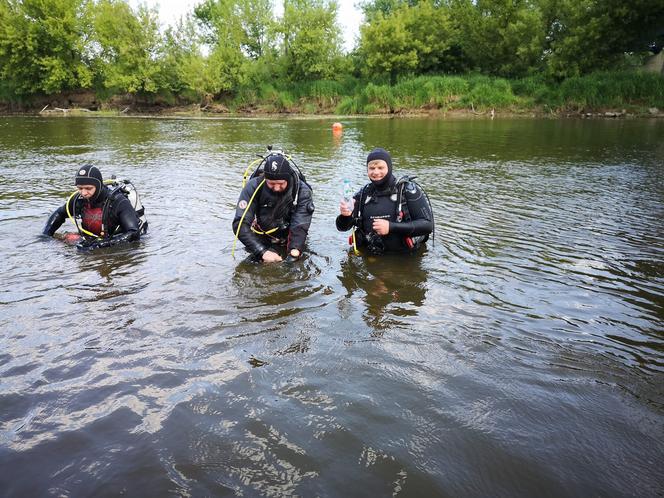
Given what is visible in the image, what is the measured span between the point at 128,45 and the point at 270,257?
154 feet

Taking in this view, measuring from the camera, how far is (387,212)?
5.70 metres

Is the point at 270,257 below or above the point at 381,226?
below

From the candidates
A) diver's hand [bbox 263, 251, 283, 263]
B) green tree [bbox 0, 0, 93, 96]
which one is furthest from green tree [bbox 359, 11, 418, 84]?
diver's hand [bbox 263, 251, 283, 263]

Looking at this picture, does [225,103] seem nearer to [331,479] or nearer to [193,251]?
[193,251]

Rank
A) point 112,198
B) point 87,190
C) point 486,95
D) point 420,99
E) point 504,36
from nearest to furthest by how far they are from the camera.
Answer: point 87,190 → point 112,198 → point 486,95 → point 420,99 → point 504,36

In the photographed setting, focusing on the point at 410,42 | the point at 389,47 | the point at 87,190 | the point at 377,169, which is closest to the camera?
the point at 377,169

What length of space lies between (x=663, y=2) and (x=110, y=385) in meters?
32.6

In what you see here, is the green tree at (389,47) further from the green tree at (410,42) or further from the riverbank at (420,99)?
the riverbank at (420,99)

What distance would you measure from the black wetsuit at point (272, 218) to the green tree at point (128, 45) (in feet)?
144

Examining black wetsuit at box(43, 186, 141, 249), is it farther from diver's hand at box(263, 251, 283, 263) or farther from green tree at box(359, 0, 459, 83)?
green tree at box(359, 0, 459, 83)

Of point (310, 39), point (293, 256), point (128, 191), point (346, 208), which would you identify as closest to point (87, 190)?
point (128, 191)

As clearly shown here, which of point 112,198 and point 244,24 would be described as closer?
point 112,198

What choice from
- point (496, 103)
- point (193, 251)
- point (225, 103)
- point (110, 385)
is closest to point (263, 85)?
point (225, 103)

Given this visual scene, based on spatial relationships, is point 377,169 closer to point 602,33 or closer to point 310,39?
point 602,33
